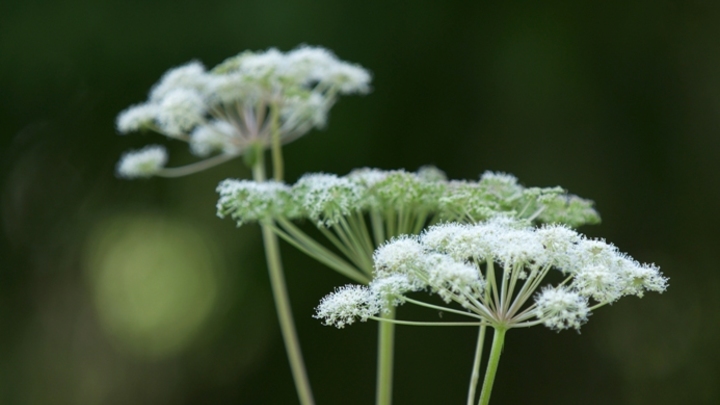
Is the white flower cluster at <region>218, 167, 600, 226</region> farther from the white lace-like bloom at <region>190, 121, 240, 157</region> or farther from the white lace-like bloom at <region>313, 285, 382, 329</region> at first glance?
the white lace-like bloom at <region>190, 121, 240, 157</region>

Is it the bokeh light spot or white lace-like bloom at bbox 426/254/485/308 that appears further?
the bokeh light spot

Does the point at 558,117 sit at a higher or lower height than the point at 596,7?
lower

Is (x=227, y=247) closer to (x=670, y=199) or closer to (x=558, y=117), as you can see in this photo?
(x=558, y=117)

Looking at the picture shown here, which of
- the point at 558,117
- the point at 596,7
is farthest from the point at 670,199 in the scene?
the point at 596,7

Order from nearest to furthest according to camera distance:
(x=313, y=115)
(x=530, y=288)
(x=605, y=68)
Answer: (x=530, y=288)
(x=313, y=115)
(x=605, y=68)

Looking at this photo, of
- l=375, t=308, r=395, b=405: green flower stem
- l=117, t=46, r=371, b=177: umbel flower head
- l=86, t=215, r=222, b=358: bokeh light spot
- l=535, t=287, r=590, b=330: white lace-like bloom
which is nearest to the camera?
l=535, t=287, r=590, b=330: white lace-like bloom

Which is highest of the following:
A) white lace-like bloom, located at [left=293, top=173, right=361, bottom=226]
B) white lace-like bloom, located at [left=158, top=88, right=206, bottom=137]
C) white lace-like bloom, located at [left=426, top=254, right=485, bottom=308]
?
white lace-like bloom, located at [left=158, top=88, right=206, bottom=137]

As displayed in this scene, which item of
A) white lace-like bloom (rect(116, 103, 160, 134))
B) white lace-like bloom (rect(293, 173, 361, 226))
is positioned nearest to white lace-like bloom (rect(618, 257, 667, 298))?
white lace-like bloom (rect(293, 173, 361, 226))
